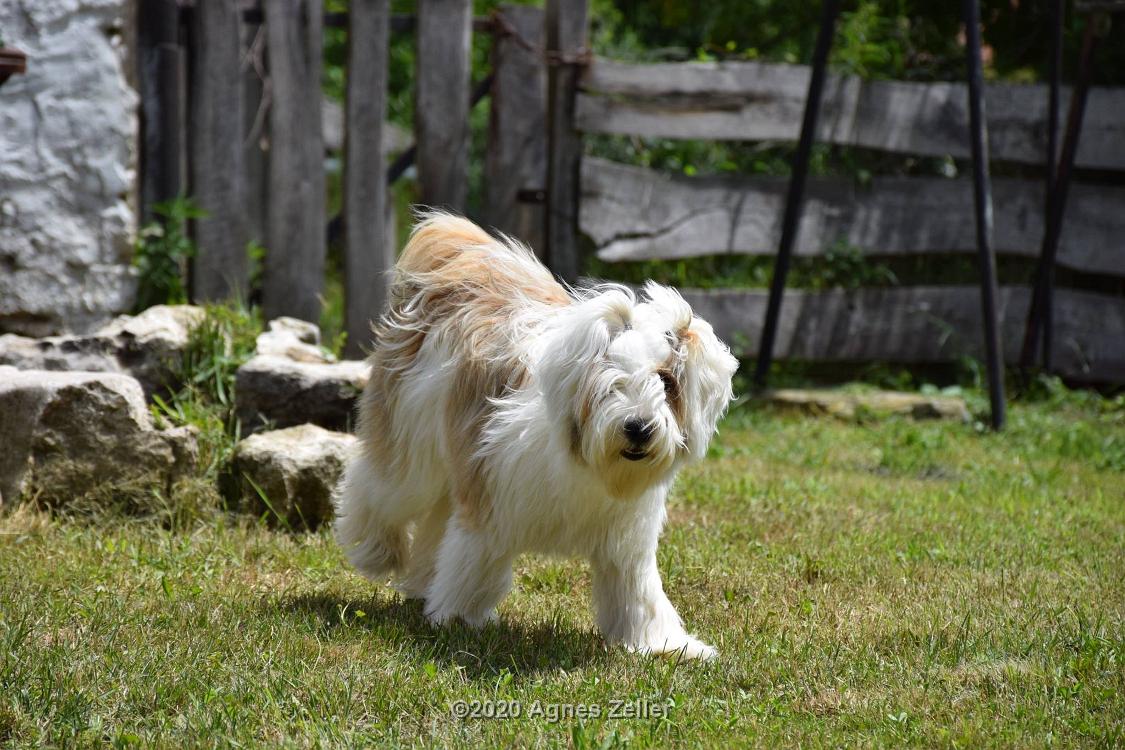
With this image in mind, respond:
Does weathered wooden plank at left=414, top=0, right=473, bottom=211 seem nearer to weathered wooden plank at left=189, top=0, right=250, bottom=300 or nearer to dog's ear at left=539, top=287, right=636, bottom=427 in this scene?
weathered wooden plank at left=189, top=0, right=250, bottom=300

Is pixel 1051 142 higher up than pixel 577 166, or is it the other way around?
pixel 1051 142

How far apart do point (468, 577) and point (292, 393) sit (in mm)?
1890

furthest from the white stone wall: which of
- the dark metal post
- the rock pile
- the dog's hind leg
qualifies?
the dark metal post

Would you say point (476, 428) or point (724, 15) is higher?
point (724, 15)

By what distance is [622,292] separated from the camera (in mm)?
3660

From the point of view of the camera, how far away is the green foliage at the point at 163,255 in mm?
6668

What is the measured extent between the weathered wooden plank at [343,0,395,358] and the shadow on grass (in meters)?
3.06

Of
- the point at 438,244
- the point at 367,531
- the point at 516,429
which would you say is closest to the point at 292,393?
the point at 367,531

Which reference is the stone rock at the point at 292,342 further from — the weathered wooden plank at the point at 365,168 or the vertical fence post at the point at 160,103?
the vertical fence post at the point at 160,103

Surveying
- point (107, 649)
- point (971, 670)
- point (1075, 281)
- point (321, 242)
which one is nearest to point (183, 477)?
point (107, 649)

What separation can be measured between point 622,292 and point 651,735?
4.30ft

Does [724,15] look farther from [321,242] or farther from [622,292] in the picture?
[622,292]

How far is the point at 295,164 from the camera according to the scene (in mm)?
6910

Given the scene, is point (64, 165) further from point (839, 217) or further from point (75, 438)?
point (839, 217)
